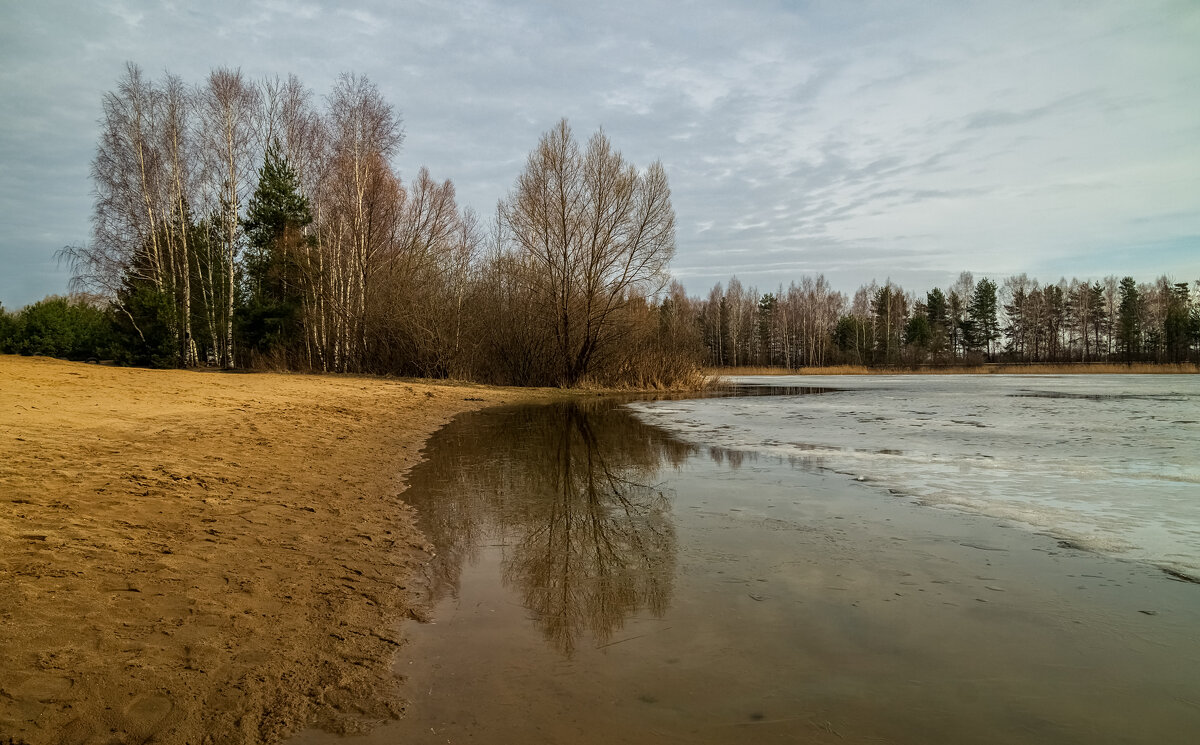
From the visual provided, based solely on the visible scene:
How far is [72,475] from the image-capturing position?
5.01 m

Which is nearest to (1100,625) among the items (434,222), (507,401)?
(507,401)

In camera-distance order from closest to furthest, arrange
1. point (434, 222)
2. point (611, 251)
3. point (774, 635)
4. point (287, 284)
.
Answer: point (774, 635) < point (611, 251) < point (287, 284) < point (434, 222)

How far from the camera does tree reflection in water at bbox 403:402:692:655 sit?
3.58m

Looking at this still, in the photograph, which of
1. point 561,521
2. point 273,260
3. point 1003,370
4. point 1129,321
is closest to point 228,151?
point 273,260

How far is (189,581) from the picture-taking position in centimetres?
344

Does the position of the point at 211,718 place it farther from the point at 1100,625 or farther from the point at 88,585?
the point at 1100,625

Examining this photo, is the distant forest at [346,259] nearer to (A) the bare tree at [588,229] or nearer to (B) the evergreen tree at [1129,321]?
(A) the bare tree at [588,229]

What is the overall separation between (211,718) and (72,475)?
3922mm

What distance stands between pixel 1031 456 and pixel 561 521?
21.9 feet

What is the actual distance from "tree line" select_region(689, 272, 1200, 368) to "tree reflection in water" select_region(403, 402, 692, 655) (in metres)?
48.1

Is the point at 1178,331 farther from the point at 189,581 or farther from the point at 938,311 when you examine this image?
the point at 189,581

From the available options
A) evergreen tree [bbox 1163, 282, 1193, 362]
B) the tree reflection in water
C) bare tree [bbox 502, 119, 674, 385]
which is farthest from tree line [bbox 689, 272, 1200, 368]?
the tree reflection in water

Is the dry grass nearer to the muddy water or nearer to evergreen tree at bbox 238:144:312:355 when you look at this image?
evergreen tree at bbox 238:144:312:355

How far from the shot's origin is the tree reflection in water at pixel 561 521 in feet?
11.8
